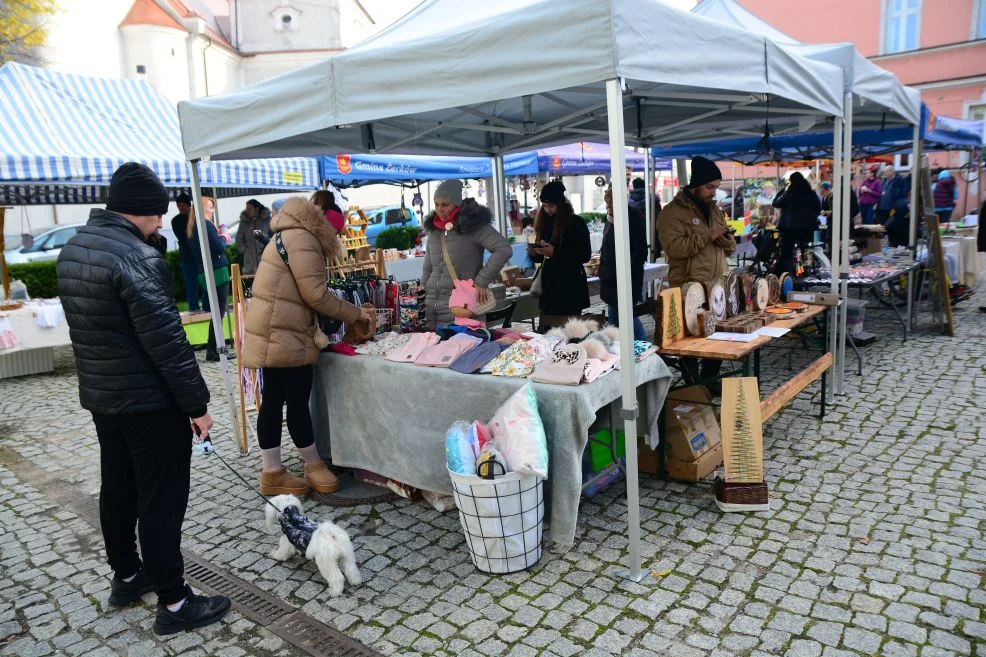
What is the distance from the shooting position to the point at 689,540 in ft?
10.9

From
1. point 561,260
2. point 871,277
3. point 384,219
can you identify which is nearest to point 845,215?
point 871,277

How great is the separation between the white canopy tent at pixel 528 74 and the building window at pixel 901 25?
57.7 ft

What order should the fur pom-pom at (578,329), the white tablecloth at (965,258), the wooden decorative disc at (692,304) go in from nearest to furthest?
the fur pom-pom at (578,329), the wooden decorative disc at (692,304), the white tablecloth at (965,258)

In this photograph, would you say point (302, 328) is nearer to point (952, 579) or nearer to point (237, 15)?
point (952, 579)

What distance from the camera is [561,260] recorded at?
5.33 metres

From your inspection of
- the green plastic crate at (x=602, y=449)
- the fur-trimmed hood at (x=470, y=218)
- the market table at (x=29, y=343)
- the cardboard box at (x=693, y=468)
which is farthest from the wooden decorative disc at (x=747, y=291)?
the market table at (x=29, y=343)

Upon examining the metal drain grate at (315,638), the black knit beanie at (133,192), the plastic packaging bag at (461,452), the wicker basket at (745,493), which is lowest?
the metal drain grate at (315,638)

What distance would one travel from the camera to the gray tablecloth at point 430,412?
313 centimetres

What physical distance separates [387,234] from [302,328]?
12.7 meters

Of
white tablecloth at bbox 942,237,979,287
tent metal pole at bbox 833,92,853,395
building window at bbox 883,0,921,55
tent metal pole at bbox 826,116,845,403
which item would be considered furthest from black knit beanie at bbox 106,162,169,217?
building window at bbox 883,0,921,55

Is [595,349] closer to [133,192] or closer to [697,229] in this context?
[697,229]

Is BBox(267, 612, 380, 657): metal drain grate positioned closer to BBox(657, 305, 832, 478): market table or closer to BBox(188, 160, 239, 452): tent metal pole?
BBox(657, 305, 832, 478): market table

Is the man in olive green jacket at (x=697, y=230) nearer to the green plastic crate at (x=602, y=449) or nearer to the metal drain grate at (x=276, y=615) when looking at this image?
the green plastic crate at (x=602, y=449)

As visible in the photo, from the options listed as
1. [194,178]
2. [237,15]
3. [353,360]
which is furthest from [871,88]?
[237,15]
